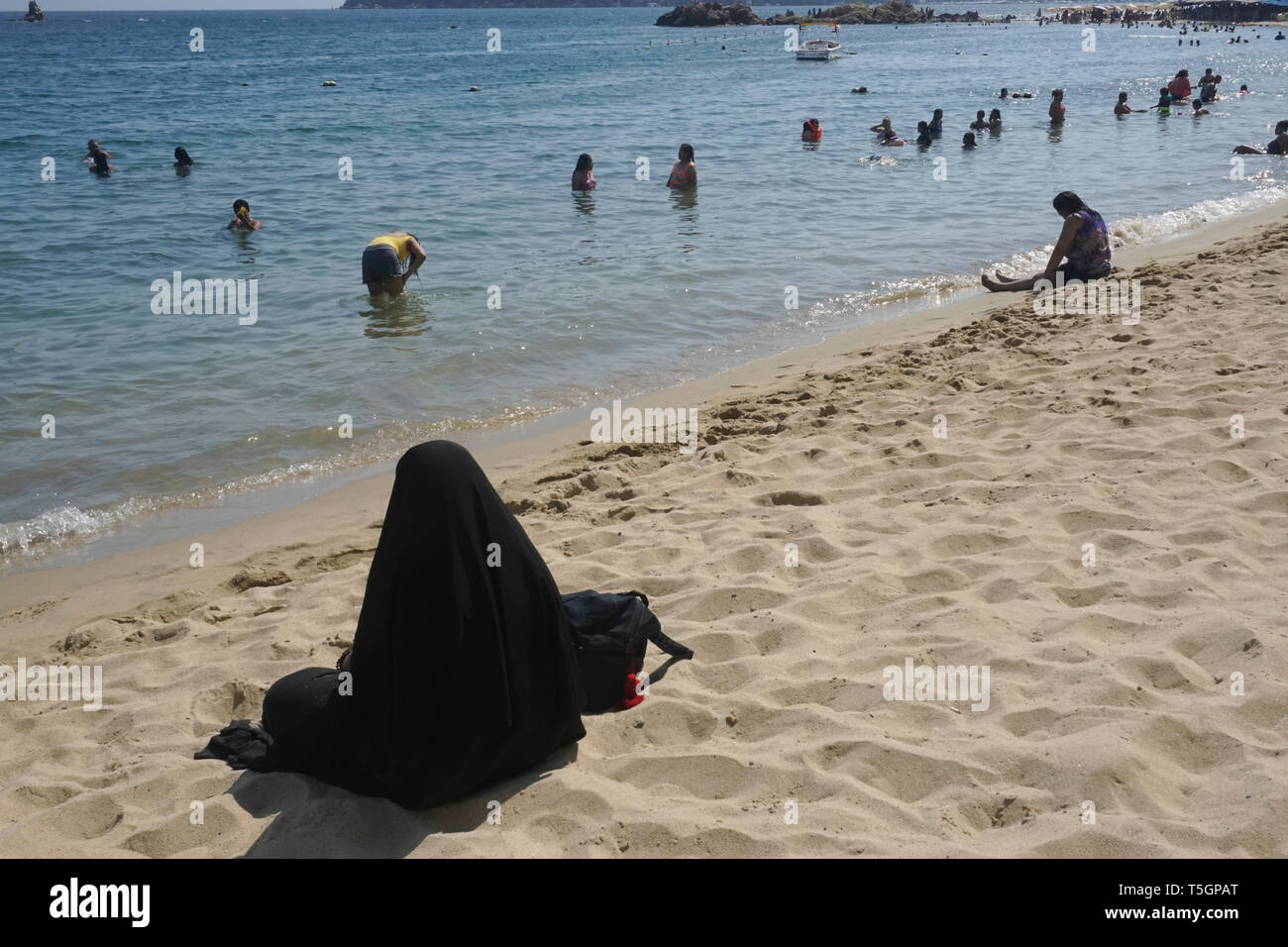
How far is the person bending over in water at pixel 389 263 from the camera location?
1064cm

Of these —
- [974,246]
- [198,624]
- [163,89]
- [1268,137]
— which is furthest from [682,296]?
[163,89]

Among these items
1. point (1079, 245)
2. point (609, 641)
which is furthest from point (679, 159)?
point (609, 641)

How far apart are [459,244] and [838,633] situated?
10.7 metres

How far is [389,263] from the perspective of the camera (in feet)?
35.0

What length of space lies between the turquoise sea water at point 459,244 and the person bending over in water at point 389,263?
0.30m

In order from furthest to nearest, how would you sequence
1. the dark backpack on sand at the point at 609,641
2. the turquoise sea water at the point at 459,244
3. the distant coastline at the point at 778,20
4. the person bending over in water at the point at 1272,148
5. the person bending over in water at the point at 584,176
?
the distant coastline at the point at 778,20, the person bending over in water at the point at 1272,148, the person bending over in water at the point at 584,176, the turquoise sea water at the point at 459,244, the dark backpack on sand at the point at 609,641

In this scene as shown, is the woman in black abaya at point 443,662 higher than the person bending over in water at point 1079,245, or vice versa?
the person bending over in water at point 1079,245

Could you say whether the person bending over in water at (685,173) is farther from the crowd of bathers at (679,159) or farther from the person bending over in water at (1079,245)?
the person bending over in water at (1079,245)

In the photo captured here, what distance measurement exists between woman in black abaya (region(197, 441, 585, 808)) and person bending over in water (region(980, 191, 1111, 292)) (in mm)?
8324

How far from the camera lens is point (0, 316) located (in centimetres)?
1061

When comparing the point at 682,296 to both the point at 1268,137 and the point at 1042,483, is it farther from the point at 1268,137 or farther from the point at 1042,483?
the point at 1268,137

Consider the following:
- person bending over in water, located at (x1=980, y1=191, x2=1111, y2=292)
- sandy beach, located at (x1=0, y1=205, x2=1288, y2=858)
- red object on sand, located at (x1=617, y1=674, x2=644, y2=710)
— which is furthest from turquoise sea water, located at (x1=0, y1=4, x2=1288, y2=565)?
red object on sand, located at (x1=617, y1=674, x2=644, y2=710)

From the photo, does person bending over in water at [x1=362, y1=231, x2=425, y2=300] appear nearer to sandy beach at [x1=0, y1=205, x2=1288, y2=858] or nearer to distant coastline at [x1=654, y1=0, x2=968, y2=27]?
sandy beach at [x1=0, y1=205, x2=1288, y2=858]

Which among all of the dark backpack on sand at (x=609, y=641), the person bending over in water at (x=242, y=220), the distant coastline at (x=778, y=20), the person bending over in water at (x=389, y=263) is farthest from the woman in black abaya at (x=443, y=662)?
the distant coastline at (x=778, y=20)
